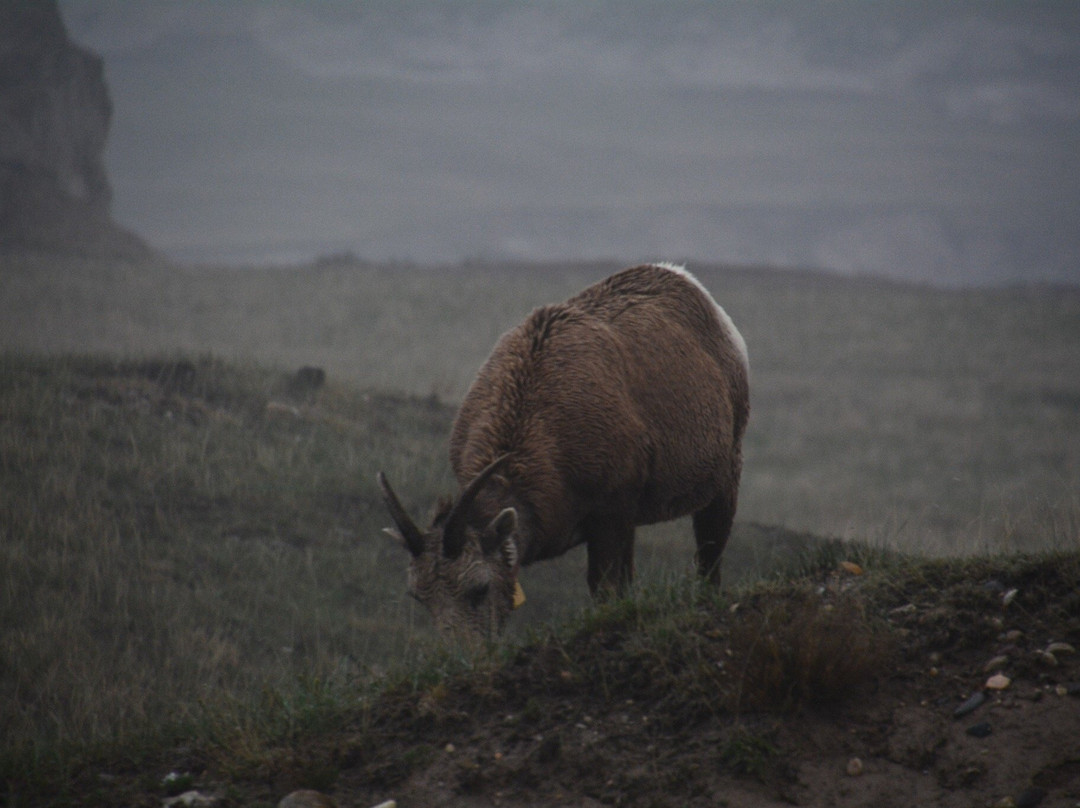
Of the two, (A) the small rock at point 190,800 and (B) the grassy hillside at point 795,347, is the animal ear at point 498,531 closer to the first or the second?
(A) the small rock at point 190,800

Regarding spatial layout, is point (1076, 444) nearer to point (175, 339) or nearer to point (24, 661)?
point (175, 339)

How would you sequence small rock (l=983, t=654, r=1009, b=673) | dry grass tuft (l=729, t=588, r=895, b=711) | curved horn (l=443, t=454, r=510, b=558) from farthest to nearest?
1. curved horn (l=443, t=454, r=510, b=558)
2. small rock (l=983, t=654, r=1009, b=673)
3. dry grass tuft (l=729, t=588, r=895, b=711)

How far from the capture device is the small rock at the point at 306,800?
4.55 m

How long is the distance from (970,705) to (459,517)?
2671 millimetres

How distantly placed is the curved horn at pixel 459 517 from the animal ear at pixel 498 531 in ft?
0.53

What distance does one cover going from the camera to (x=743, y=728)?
4.80m

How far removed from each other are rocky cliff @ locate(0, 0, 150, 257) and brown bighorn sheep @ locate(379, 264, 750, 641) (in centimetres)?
3245

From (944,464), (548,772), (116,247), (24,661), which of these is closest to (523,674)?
(548,772)

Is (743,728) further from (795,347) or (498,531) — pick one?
(795,347)

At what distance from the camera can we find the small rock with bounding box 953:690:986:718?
15.8ft

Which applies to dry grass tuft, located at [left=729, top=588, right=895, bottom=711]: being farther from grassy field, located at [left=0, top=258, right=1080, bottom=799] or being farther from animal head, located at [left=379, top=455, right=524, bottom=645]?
animal head, located at [left=379, top=455, right=524, bottom=645]

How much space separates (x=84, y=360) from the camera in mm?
13961

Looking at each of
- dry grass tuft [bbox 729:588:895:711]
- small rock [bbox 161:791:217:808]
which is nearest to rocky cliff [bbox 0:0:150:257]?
small rock [bbox 161:791:217:808]

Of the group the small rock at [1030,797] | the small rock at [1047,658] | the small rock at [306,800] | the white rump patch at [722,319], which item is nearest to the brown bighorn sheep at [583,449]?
the white rump patch at [722,319]
